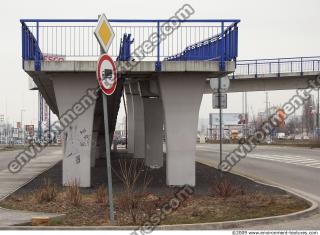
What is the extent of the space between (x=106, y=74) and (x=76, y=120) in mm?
7369

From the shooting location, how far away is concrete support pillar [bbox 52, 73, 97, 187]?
15.7 metres

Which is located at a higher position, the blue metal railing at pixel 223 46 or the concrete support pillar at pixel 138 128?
the blue metal railing at pixel 223 46

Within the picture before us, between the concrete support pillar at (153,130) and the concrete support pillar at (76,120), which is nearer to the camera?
the concrete support pillar at (76,120)

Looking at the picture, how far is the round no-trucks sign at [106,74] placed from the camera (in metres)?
8.55

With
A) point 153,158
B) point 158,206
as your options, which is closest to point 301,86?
point 153,158

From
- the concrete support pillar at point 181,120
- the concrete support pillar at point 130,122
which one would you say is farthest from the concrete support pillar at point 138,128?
the concrete support pillar at point 181,120

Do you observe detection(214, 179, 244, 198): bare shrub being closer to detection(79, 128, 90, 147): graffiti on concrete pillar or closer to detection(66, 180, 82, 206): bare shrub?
detection(66, 180, 82, 206): bare shrub

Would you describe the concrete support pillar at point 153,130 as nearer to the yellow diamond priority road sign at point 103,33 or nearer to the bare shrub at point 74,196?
the bare shrub at point 74,196

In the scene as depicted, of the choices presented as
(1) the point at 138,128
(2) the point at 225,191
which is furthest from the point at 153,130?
(2) the point at 225,191

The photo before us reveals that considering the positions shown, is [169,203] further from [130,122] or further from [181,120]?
[130,122]

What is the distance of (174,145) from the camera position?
1594 cm

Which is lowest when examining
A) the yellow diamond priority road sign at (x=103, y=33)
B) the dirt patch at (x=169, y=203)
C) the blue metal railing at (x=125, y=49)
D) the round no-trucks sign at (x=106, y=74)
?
the dirt patch at (x=169, y=203)

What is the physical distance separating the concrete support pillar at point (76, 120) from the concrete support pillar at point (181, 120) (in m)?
2.18

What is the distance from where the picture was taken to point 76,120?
626 inches
